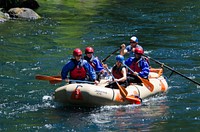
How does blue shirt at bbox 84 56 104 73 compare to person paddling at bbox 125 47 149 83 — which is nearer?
person paddling at bbox 125 47 149 83

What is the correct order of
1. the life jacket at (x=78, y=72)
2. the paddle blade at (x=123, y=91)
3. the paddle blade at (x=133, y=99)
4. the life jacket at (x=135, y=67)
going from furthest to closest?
the life jacket at (x=135, y=67) → the life jacket at (x=78, y=72) → the paddle blade at (x=133, y=99) → the paddle blade at (x=123, y=91)

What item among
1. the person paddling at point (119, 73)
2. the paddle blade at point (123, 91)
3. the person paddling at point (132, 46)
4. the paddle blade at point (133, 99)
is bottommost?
the paddle blade at point (133, 99)

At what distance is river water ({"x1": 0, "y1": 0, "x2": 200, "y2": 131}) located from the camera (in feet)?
44.3

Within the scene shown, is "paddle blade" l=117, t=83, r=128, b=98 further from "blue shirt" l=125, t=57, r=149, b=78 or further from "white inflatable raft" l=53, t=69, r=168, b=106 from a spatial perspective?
"blue shirt" l=125, t=57, r=149, b=78

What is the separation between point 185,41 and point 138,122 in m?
12.0

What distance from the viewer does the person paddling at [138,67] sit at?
1608 cm

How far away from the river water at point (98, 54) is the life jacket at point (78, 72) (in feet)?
3.21

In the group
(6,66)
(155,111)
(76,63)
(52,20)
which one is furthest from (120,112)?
(52,20)

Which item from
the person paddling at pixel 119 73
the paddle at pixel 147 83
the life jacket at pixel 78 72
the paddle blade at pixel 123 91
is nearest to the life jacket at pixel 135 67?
the paddle at pixel 147 83

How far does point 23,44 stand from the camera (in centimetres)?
2433

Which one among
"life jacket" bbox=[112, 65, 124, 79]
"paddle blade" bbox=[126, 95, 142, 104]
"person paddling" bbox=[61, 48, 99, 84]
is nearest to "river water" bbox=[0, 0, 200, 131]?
"paddle blade" bbox=[126, 95, 142, 104]

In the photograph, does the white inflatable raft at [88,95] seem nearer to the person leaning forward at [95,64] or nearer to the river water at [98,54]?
the river water at [98,54]

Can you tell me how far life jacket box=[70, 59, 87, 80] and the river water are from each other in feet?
3.21

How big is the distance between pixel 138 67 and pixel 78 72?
231 centimetres
